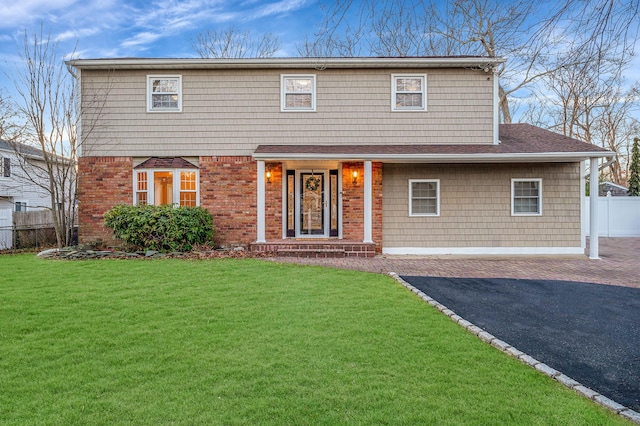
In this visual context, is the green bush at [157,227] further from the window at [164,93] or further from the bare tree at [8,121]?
the bare tree at [8,121]

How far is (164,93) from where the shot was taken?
10.7 m

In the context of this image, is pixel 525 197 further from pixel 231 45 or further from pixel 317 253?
pixel 231 45

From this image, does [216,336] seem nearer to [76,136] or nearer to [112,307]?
[112,307]

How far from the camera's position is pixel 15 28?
10.4 m

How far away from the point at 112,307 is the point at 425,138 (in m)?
8.96

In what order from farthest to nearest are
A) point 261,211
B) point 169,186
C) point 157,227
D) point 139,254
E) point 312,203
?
point 312,203 → point 169,186 → point 261,211 → point 157,227 → point 139,254

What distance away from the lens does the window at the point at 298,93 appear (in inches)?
423

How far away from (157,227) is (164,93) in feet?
13.1

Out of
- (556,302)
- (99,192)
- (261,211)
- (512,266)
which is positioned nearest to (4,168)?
(99,192)

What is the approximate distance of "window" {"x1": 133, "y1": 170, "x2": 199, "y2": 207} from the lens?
10727 millimetres

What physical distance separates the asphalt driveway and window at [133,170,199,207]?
6.70 meters

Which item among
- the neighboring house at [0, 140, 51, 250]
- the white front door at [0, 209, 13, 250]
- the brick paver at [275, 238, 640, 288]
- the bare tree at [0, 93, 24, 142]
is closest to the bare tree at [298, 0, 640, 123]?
the brick paver at [275, 238, 640, 288]

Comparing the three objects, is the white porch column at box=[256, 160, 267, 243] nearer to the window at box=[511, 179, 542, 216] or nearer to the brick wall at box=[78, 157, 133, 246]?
the brick wall at box=[78, 157, 133, 246]

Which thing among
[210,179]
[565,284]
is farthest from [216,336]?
[210,179]
